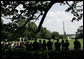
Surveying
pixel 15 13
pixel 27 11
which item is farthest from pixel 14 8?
pixel 27 11

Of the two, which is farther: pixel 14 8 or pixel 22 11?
pixel 14 8

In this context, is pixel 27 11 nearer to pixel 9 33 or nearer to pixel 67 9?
pixel 9 33

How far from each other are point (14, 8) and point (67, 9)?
12.0ft

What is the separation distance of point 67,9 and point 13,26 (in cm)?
386

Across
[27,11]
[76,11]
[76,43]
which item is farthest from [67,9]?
[76,43]

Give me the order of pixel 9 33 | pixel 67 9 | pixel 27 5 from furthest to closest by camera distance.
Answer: pixel 67 9 < pixel 9 33 < pixel 27 5

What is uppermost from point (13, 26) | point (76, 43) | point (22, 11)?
point (22, 11)

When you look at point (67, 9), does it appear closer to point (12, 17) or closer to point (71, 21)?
point (71, 21)

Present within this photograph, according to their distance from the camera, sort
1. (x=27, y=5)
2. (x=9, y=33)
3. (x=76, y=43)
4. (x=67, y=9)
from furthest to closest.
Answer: (x=76, y=43), (x=67, y=9), (x=9, y=33), (x=27, y=5)

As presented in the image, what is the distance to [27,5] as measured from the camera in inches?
437

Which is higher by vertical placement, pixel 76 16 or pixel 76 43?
pixel 76 16

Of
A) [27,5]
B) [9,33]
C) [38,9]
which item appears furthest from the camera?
[9,33]

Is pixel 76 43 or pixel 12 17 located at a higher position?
pixel 12 17

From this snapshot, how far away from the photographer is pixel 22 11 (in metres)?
11.1
